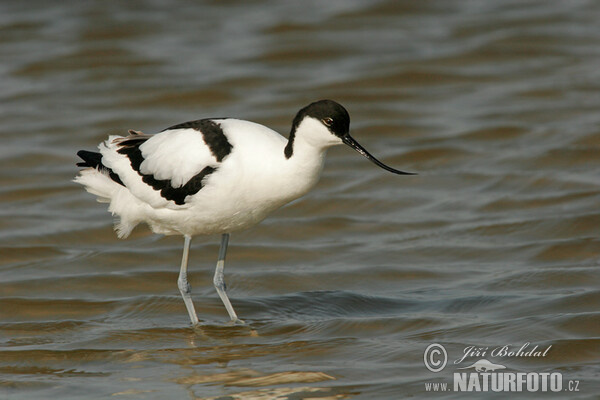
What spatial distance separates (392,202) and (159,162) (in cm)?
309

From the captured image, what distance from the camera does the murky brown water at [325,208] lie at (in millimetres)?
6059

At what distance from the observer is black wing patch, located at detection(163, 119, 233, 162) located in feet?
21.2

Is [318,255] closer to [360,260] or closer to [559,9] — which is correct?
[360,260]

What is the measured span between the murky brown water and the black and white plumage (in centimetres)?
71

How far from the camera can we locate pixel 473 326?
20.9 feet

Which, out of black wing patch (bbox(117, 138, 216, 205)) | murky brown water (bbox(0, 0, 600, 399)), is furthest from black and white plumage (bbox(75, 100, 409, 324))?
murky brown water (bbox(0, 0, 600, 399))

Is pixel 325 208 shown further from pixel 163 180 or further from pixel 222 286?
pixel 163 180

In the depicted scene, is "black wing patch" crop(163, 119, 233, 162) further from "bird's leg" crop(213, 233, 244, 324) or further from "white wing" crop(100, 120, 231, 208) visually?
"bird's leg" crop(213, 233, 244, 324)

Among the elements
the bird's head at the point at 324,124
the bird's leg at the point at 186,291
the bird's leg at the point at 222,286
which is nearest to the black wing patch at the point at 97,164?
the bird's leg at the point at 186,291

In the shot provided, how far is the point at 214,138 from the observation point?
653 cm

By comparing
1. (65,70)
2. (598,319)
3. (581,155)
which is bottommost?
(598,319)

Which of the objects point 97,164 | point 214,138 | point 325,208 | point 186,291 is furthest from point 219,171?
point 325,208

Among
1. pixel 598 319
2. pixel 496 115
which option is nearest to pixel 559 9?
pixel 496 115

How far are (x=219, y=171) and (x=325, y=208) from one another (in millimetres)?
2966
